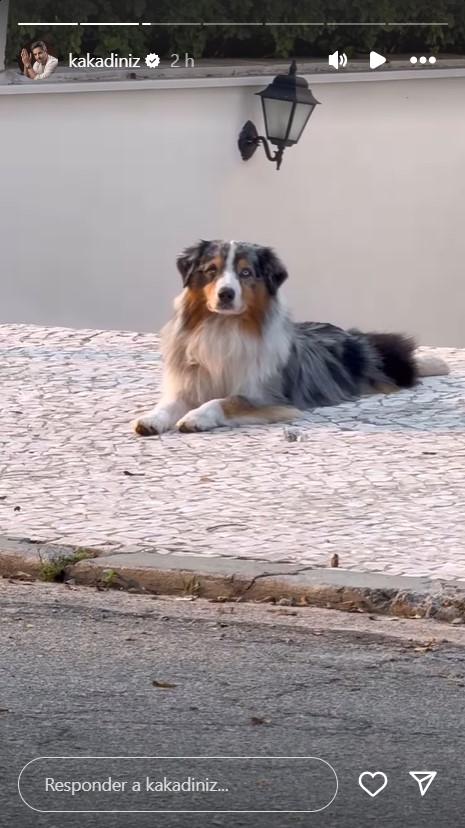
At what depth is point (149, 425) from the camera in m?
9.37

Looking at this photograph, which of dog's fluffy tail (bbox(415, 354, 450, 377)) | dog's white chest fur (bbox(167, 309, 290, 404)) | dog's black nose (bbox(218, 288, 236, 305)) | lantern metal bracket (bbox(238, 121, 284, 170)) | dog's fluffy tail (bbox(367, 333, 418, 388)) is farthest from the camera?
lantern metal bracket (bbox(238, 121, 284, 170))

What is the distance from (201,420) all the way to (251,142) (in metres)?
6.57

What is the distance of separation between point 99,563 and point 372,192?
35.8 ft

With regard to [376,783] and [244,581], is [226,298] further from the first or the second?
[376,783]

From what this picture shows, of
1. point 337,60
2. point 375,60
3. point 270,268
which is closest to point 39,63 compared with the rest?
point 337,60

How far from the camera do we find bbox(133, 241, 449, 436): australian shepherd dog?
9672 millimetres

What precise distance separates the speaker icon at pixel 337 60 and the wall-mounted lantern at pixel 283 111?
145 centimetres

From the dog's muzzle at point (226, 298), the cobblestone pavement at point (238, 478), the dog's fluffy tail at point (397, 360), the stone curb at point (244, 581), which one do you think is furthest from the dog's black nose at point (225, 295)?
the stone curb at point (244, 581)

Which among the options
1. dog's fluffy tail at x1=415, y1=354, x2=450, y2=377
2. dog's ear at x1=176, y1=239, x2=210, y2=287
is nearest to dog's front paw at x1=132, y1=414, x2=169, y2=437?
dog's ear at x1=176, y1=239, x2=210, y2=287

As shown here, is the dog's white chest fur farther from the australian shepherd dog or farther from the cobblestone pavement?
the cobblestone pavement

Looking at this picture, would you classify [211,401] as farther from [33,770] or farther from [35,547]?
[33,770]

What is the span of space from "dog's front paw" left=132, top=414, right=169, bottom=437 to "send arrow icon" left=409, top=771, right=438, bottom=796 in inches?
200

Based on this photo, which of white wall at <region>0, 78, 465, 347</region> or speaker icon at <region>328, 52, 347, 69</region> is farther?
speaker icon at <region>328, 52, 347, 69</region>

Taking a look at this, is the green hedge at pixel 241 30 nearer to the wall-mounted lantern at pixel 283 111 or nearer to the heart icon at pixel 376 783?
the wall-mounted lantern at pixel 283 111
